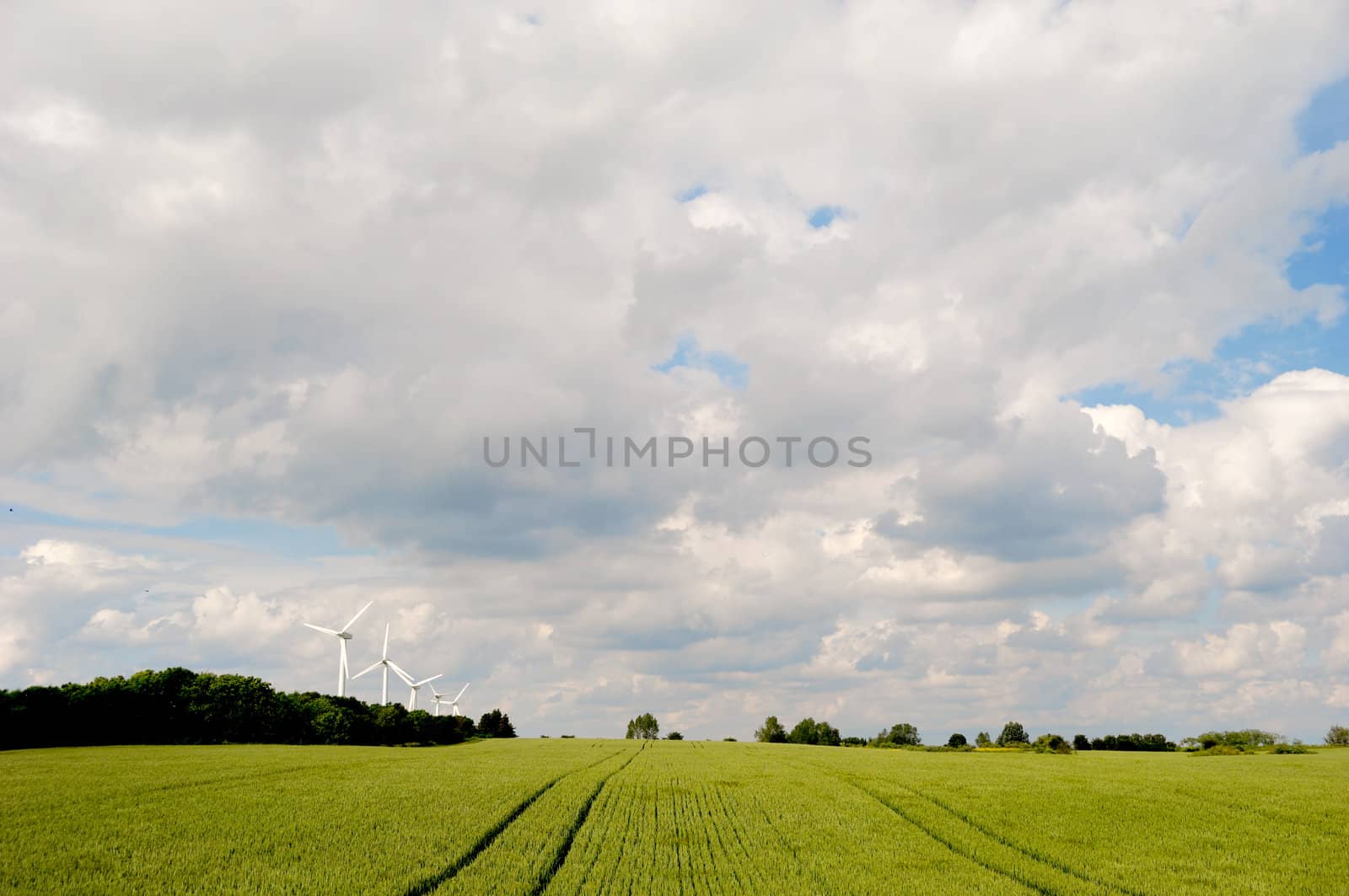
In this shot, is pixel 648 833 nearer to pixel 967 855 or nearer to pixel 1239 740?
pixel 967 855

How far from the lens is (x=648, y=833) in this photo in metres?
35.7

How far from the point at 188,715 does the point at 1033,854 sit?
102 m

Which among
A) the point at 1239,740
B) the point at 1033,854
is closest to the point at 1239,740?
the point at 1239,740

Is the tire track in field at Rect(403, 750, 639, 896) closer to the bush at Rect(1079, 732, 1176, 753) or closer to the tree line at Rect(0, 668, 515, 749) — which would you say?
the tree line at Rect(0, 668, 515, 749)

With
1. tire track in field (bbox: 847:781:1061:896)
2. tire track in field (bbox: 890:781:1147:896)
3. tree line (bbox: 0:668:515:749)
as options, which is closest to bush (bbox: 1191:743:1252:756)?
tire track in field (bbox: 890:781:1147:896)

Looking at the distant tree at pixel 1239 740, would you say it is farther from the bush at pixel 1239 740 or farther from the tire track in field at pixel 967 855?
the tire track in field at pixel 967 855

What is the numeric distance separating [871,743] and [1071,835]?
162702 millimetres

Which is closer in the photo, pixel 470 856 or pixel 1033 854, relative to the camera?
pixel 470 856

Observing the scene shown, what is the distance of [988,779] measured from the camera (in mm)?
59594

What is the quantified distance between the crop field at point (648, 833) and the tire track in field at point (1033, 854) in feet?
0.45

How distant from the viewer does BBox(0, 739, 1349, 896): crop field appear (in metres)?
26.5

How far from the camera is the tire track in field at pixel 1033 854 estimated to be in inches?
1076

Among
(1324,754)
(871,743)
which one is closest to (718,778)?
(1324,754)

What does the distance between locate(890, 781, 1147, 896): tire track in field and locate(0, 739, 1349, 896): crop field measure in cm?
14
